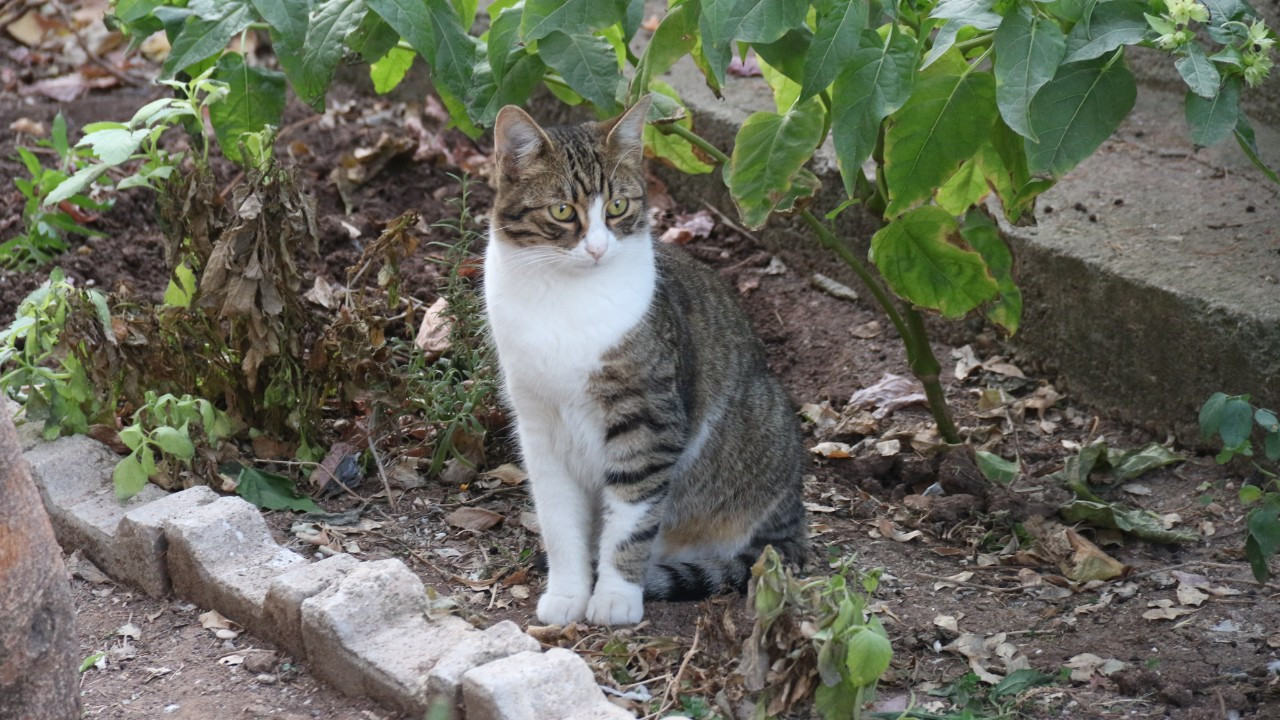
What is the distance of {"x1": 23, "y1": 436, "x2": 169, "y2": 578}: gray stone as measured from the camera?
3.34m

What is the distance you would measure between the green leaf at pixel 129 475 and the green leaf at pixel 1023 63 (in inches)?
89.8

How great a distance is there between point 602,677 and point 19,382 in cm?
188

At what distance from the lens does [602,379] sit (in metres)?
3.12

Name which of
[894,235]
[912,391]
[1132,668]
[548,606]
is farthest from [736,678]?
[912,391]

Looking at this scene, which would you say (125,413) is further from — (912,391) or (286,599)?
(912,391)

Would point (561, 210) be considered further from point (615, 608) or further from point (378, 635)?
point (378, 635)

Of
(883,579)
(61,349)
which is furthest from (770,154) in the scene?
(61,349)

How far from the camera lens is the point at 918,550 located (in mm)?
Answer: 3582

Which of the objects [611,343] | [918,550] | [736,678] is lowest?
[918,550]

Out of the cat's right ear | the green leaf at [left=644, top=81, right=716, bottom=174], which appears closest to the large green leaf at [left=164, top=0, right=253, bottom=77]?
the cat's right ear

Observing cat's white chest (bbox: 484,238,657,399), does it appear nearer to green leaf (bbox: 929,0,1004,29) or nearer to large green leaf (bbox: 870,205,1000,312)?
large green leaf (bbox: 870,205,1000,312)

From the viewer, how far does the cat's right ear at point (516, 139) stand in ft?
10.2

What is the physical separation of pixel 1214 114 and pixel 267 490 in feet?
8.47

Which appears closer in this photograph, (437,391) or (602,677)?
(602,677)
